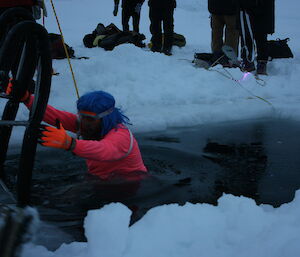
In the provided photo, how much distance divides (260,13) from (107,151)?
16.0 feet

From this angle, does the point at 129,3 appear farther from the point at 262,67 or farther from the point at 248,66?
the point at 262,67

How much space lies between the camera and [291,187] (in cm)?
385

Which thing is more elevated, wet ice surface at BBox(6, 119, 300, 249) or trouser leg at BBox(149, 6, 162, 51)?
trouser leg at BBox(149, 6, 162, 51)

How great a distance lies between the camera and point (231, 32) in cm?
805

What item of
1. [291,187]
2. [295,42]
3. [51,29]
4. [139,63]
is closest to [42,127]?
[291,187]

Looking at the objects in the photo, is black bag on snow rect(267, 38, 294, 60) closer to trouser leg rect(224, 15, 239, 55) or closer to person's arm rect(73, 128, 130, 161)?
trouser leg rect(224, 15, 239, 55)

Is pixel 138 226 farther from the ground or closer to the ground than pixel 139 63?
farther from the ground

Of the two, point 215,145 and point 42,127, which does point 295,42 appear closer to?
point 215,145

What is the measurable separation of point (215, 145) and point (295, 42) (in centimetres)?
799

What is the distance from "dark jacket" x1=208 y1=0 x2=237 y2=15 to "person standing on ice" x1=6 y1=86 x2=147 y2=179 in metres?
4.70

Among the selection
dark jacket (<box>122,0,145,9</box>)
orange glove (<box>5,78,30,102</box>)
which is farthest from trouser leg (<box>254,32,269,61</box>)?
orange glove (<box>5,78,30,102</box>)

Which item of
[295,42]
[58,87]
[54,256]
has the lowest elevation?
[295,42]

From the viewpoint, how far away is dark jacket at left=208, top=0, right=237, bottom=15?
774cm

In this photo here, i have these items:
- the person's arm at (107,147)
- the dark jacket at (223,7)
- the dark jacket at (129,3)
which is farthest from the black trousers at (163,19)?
the person's arm at (107,147)
